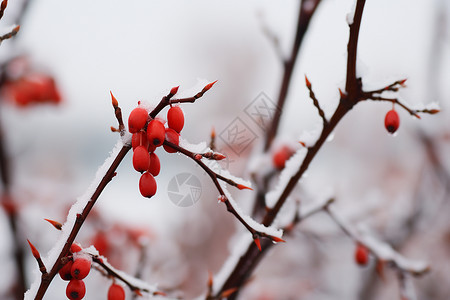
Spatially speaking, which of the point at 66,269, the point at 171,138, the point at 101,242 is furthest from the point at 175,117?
the point at 101,242

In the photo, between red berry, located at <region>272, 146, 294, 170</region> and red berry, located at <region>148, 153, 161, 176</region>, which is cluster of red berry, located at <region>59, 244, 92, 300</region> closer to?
red berry, located at <region>148, 153, 161, 176</region>

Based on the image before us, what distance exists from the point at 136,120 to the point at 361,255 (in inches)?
44.1

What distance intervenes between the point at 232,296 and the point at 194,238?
6.68m

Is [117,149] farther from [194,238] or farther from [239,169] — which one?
[194,238]

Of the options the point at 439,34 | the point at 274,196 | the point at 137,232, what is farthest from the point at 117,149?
the point at 439,34

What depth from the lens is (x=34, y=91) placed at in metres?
3.15

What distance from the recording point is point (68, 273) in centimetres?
77

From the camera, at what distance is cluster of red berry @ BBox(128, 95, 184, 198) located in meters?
0.72

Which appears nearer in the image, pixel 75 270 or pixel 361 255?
pixel 75 270

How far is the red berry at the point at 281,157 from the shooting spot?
1.67 m

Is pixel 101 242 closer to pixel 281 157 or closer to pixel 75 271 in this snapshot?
pixel 281 157

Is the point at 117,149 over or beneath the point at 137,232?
over

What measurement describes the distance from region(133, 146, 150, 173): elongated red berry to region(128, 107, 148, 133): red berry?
4cm

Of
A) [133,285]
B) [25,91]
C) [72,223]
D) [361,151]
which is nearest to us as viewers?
[72,223]
